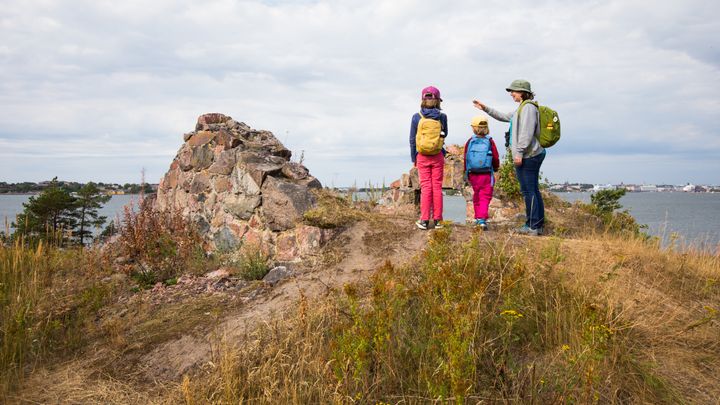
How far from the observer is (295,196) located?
683 cm

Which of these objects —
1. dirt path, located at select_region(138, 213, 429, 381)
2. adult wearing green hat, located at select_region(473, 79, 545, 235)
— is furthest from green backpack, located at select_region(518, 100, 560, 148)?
dirt path, located at select_region(138, 213, 429, 381)

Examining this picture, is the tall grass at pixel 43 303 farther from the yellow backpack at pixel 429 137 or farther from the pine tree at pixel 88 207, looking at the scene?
the pine tree at pixel 88 207

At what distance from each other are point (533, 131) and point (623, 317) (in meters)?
3.19

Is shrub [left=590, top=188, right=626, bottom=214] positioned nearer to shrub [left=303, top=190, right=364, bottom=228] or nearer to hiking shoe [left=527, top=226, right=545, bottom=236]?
hiking shoe [left=527, top=226, right=545, bottom=236]

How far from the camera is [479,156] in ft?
22.4

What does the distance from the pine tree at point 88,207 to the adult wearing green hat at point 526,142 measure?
1895 centimetres

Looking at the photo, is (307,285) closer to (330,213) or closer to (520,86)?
(330,213)

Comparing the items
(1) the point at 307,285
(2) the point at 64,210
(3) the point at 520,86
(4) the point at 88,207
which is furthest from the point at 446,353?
(4) the point at 88,207

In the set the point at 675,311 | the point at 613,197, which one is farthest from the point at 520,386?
the point at 613,197

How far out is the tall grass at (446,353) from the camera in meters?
2.84

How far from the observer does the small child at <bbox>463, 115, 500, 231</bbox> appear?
22.4 feet

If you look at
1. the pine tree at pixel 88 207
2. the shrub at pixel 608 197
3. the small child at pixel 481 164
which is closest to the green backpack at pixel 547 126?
the small child at pixel 481 164

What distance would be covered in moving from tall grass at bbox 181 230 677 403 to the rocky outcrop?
2786 millimetres

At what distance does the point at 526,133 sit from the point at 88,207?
67.2 feet
